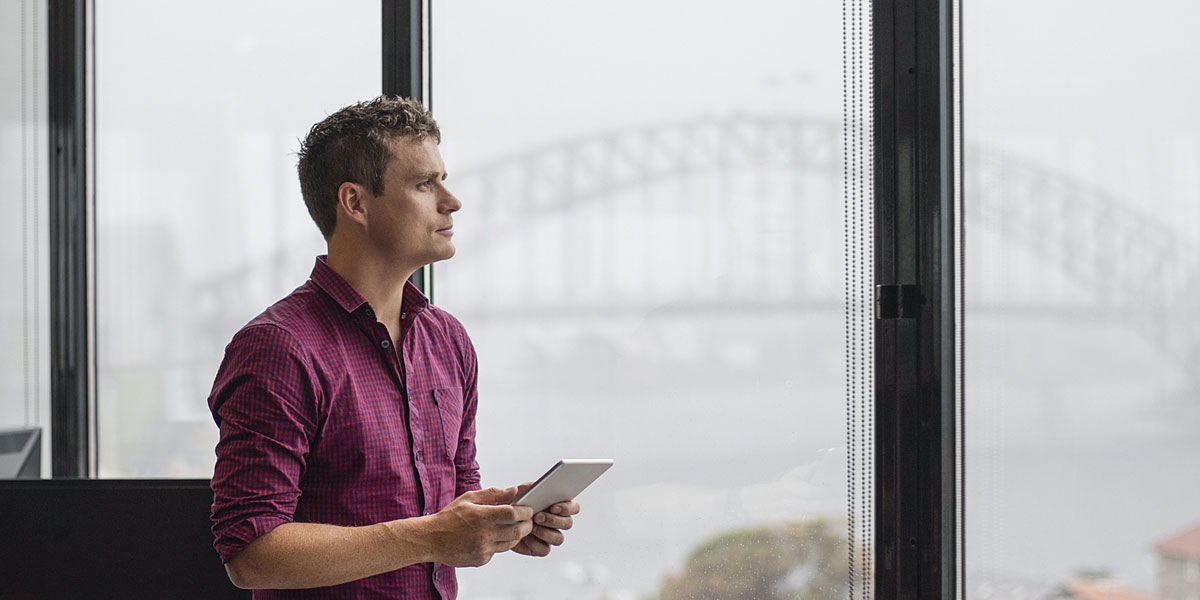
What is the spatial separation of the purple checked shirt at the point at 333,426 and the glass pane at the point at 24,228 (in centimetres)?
120

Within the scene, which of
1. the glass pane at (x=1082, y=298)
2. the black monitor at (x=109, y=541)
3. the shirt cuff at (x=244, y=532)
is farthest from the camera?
the black monitor at (x=109, y=541)

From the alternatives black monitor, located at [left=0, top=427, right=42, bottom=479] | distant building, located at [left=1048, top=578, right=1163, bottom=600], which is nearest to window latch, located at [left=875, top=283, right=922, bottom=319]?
distant building, located at [left=1048, top=578, right=1163, bottom=600]

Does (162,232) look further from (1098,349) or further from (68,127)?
(1098,349)

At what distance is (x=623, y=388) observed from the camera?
7.33ft

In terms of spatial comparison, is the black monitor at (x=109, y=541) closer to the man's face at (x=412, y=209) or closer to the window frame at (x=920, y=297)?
the man's face at (x=412, y=209)

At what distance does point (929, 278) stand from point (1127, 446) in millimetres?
470

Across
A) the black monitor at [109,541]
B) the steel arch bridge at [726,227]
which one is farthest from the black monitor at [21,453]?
the steel arch bridge at [726,227]

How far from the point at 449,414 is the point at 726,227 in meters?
0.76

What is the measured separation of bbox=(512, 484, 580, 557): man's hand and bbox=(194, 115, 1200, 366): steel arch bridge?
2.18 feet

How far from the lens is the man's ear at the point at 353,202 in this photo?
1681 mm

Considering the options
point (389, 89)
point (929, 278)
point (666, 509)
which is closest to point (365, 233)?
point (389, 89)

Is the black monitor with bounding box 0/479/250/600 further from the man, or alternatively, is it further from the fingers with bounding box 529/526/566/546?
the fingers with bounding box 529/526/566/546

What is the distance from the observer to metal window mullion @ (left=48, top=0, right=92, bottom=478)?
8.09 ft

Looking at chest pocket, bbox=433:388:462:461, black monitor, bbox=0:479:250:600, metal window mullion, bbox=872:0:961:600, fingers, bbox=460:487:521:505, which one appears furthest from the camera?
black monitor, bbox=0:479:250:600
